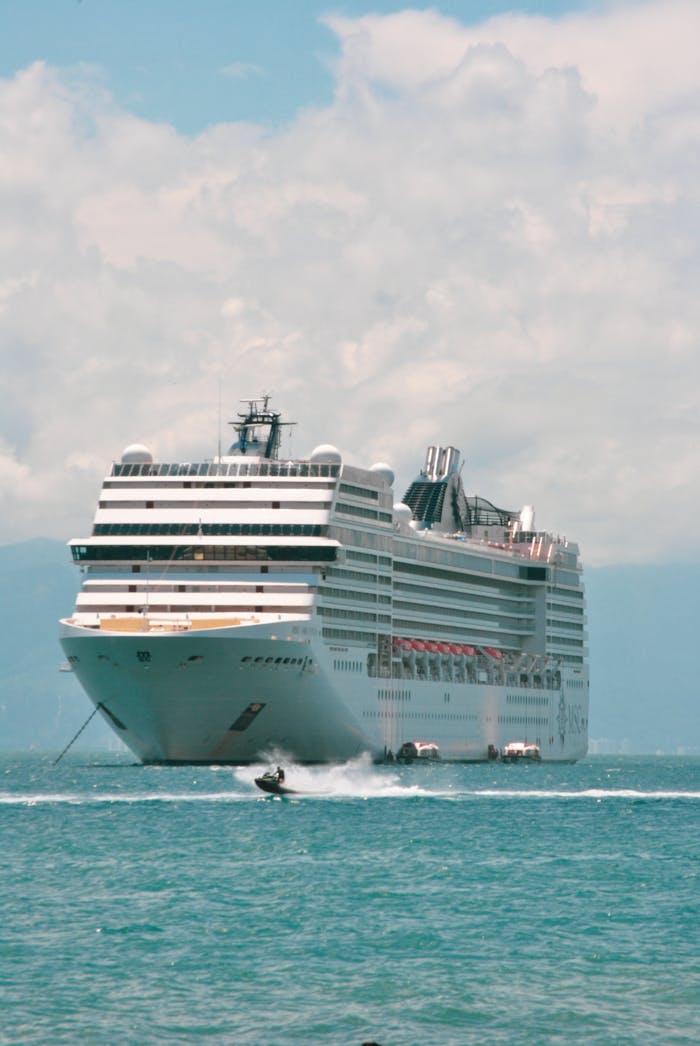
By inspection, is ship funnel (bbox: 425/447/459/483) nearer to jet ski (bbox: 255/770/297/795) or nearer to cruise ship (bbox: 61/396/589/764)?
cruise ship (bbox: 61/396/589/764)

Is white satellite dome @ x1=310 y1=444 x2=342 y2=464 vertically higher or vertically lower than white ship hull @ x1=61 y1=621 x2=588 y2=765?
higher

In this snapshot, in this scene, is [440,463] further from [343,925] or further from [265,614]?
[343,925]

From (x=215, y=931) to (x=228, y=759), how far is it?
70.4m

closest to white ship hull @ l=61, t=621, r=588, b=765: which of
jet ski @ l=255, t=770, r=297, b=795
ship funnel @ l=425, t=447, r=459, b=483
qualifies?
jet ski @ l=255, t=770, r=297, b=795

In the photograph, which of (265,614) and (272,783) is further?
(265,614)

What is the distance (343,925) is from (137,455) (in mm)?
84524

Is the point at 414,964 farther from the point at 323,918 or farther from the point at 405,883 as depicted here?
the point at 405,883

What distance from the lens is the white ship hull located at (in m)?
113

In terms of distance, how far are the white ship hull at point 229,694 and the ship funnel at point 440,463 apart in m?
48.6

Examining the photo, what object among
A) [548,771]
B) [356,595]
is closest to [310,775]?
[356,595]

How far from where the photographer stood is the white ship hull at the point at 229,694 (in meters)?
113

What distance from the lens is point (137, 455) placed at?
134 meters

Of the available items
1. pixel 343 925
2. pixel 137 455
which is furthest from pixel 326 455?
pixel 343 925

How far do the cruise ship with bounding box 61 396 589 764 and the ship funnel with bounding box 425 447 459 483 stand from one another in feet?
82.7
